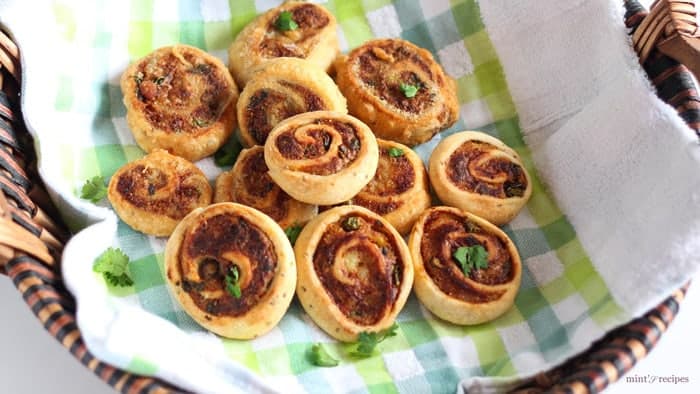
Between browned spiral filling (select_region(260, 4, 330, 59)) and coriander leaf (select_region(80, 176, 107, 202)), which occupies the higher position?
browned spiral filling (select_region(260, 4, 330, 59))

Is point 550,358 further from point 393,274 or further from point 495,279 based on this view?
point 393,274

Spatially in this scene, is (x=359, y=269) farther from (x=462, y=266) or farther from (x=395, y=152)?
(x=395, y=152)

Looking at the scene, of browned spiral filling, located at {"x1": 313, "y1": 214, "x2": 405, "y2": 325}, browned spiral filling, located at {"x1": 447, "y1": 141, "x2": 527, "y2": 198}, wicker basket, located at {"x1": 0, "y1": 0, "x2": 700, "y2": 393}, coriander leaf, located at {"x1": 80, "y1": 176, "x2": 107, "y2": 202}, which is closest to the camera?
wicker basket, located at {"x1": 0, "y1": 0, "x2": 700, "y2": 393}

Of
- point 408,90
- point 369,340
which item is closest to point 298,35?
point 408,90

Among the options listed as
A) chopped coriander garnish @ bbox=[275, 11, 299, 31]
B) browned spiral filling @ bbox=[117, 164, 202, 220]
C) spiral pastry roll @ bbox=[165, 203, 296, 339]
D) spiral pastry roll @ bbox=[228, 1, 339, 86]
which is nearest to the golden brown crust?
browned spiral filling @ bbox=[117, 164, 202, 220]

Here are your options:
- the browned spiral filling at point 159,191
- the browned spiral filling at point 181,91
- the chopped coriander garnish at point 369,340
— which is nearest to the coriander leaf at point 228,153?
the browned spiral filling at point 181,91

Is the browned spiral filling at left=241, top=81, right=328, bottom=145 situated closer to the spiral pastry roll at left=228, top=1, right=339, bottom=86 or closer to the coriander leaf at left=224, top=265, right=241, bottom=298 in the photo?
the spiral pastry roll at left=228, top=1, right=339, bottom=86

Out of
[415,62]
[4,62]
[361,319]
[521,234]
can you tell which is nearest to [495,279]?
[521,234]
